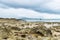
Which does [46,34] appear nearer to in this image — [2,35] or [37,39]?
[37,39]

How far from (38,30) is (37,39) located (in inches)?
284

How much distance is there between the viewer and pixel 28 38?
32.0m

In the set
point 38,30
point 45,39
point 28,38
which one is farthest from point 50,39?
point 38,30

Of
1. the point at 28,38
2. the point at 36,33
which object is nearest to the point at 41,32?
Answer: the point at 36,33

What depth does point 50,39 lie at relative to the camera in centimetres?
3133

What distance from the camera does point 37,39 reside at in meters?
31.5

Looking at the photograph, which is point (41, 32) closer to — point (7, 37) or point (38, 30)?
point (38, 30)

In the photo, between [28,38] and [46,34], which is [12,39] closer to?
[28,38]

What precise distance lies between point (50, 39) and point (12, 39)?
4887 mm

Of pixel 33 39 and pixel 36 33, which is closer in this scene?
pixel 33 39

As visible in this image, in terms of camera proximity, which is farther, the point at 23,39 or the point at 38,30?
the point at 38,30

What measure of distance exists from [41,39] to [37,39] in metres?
0.51

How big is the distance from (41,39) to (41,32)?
6206 millimetres

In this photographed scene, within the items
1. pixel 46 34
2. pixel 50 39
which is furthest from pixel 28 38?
pixel 46 34
